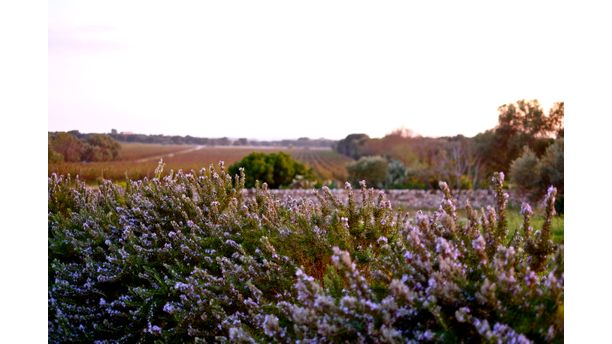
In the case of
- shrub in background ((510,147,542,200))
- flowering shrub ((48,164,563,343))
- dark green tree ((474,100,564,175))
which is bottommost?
flowering shrub ((48,164,563,343))

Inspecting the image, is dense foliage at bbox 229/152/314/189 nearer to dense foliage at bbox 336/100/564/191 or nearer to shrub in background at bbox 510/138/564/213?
dense foliage at bbox 336/100/564/191

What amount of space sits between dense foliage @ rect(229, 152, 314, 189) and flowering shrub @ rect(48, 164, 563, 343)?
21cm

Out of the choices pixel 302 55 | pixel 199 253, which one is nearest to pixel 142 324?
pixel 199 253

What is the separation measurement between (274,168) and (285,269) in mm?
1276

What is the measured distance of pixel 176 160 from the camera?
3967mm

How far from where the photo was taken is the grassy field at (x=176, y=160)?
3.59 metres

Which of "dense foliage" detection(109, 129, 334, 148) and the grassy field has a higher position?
"dense foliage" detection(109, 129, 334, 148)

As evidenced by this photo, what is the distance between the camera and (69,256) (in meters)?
3.71

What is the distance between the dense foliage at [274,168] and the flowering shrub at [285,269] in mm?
208

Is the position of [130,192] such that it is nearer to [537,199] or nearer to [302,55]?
[302,55]

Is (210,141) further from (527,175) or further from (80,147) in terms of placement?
(527,175)

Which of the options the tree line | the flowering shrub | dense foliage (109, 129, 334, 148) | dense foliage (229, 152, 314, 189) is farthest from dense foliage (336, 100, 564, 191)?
the flowering shrub

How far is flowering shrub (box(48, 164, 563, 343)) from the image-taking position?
181 cm
